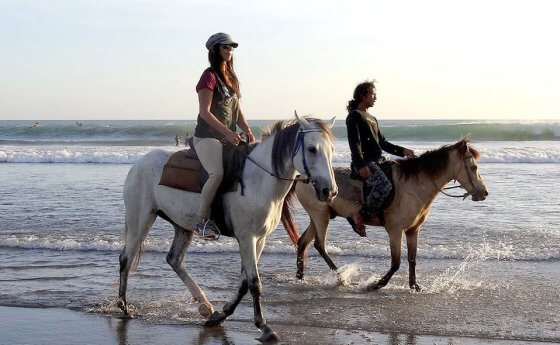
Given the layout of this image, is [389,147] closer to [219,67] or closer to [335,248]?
[335,248]

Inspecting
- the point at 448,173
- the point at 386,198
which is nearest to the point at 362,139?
the point at 386,198

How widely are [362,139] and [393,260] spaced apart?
1397mm

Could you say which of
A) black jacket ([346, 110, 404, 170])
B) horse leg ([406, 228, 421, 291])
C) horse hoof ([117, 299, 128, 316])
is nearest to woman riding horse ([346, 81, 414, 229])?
black jacket ([346, 110, 404, 170])

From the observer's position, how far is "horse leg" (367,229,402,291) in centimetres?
784

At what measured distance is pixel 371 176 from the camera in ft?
26.1

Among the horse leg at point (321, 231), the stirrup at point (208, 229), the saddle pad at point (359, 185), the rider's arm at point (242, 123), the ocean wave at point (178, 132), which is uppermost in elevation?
the rider's arm at point (242, 123)

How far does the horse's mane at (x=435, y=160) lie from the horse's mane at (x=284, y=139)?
8.62 feet

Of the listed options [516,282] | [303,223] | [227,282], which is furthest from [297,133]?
[303,223]

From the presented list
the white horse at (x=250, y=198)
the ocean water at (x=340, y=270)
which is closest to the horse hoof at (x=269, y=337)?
the white horse at (x=250, y=198)

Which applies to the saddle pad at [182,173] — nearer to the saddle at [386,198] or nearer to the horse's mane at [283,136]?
the horse's mane at [283,136]

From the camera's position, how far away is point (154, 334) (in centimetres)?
610

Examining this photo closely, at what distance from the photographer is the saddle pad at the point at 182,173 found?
6375 millimetres

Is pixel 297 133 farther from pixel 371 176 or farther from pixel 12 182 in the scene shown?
pixel 12 182

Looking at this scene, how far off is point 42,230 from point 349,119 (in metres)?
6.21
